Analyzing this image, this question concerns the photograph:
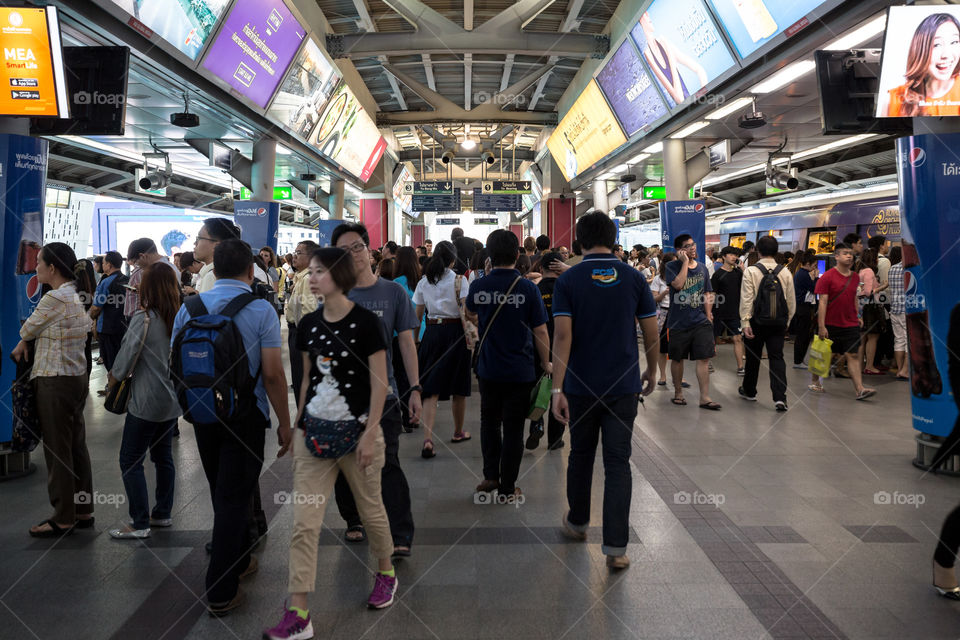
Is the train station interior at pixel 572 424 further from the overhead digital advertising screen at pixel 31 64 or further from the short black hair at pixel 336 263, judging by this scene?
the short black hair at pixel 336 263

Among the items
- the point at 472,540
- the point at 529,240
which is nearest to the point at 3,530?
the point at 472,540

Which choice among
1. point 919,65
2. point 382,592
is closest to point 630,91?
point 919,65

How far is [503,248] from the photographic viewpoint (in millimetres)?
4254

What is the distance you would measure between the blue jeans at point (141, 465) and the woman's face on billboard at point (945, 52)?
19.6ft

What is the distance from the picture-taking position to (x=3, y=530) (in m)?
3.79

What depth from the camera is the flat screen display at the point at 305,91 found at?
10.4 m

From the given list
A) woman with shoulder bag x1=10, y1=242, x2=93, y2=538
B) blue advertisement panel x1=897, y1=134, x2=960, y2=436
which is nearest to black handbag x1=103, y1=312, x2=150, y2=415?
woman with shoulder bag x1=10, y1=242, x2=93, y2=538

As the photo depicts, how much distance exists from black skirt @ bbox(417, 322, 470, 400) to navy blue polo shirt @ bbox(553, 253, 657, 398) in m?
2.09

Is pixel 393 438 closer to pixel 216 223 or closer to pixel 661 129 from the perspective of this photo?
pixel 216 223

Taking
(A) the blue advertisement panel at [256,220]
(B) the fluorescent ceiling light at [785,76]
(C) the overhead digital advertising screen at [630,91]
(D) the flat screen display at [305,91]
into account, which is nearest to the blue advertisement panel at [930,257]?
(B) the fluorescent ceiling light at [785,76]

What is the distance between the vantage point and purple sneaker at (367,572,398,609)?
2854mm

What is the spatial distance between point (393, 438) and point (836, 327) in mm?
6740

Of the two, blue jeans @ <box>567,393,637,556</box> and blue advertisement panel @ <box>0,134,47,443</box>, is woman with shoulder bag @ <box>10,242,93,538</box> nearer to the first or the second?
blue advertisement panel @ <box>0,134,47,443</box>

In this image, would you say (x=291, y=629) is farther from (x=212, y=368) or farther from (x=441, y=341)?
(x=441, y=341)
